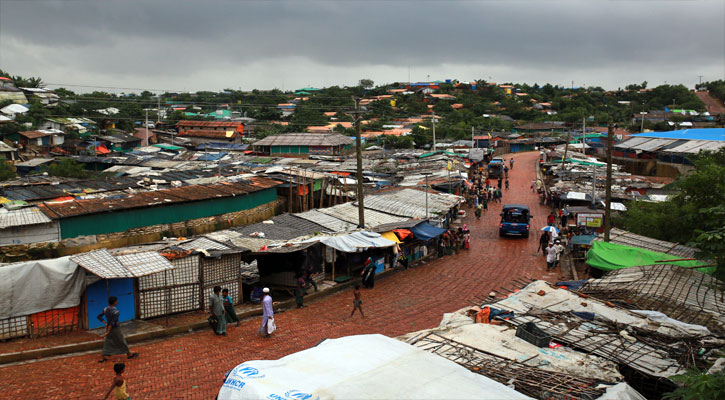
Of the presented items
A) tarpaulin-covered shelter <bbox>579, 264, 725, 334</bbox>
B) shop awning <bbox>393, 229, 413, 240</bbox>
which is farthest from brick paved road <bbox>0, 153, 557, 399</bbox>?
tarpaulin-covered shelter <bbox>579, 264, 725, 334</bbox>

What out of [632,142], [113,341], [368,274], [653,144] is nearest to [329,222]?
[368,274]

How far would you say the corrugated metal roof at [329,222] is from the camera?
1827 centimetres

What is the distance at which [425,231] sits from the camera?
19688mm

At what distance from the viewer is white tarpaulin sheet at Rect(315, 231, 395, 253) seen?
1535 centimetres

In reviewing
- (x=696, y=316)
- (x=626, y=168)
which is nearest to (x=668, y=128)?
(x=626, y=168)

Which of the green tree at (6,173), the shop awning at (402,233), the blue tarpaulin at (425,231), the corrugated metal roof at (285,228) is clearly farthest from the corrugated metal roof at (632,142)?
the green tree at (6,173)

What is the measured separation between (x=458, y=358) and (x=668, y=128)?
83.9 metres

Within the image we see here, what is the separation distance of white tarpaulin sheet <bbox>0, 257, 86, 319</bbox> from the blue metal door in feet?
0.88

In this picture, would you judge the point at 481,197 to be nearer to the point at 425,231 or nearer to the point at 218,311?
the point at 425,231

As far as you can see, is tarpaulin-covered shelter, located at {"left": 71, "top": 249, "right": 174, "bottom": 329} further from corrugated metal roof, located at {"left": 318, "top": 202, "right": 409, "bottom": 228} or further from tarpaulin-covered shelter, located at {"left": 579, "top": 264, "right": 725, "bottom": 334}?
tarpaulin-covered shelter, located at {"left": 579, "top": 264, "right": 725, "bottom": 334}

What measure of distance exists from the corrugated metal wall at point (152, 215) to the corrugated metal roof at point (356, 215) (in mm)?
4222

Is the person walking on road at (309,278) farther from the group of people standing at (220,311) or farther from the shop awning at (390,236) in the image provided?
the shop awning at (390,236)

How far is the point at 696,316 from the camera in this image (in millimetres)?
10844

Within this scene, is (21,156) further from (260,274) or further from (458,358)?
(458,358)
